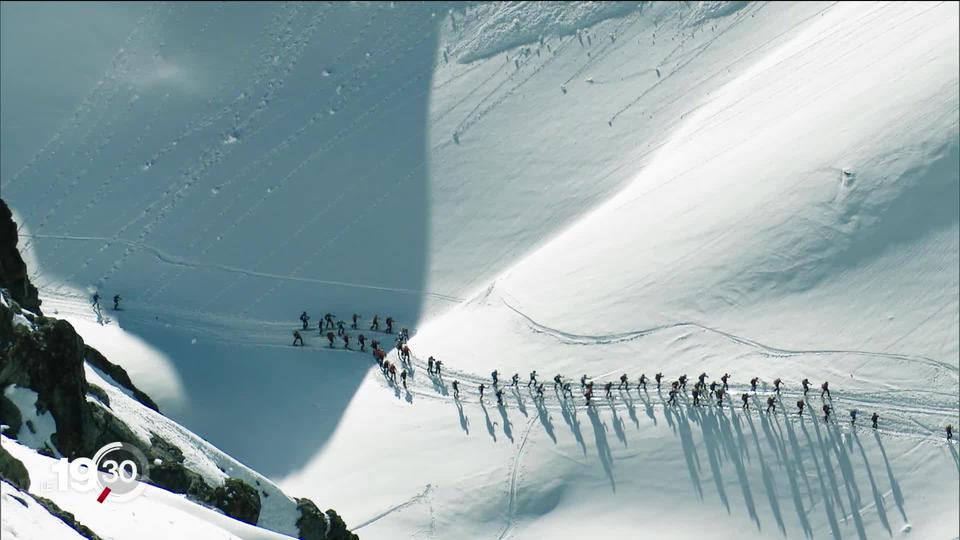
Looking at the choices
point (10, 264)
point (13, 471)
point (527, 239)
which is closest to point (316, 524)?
point (10, 264)

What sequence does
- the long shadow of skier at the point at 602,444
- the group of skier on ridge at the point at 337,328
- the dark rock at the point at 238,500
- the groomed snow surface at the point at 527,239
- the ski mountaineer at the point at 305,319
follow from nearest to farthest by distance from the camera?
the dark rock at the point at 238,500, the long shadow of skier at the point at 602,444, the groomed snow surface at the point at 527,239, the group of skier on ridge at the point at 337,328, the ski mountaineer at the point at 305,319

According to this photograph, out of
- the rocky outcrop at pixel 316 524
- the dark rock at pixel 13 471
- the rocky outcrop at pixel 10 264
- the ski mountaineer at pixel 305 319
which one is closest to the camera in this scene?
the dark rock at pixel 13 471

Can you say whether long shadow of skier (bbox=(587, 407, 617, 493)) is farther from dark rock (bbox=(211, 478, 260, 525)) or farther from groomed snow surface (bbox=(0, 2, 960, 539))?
dark rock (bbox=(211, 478, 260, 525))

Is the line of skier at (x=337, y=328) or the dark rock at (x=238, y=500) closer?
the dark rock at (x=238, y=500)

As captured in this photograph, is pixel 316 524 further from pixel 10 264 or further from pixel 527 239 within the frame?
pixel 527 239

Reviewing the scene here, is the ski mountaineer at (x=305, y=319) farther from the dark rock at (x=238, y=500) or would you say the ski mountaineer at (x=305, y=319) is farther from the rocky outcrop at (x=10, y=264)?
the dark rock at (x=238, y=500)

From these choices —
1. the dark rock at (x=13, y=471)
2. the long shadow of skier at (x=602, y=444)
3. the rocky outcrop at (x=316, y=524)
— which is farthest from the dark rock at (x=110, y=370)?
the long shadow of skier at (x=602, y=444)

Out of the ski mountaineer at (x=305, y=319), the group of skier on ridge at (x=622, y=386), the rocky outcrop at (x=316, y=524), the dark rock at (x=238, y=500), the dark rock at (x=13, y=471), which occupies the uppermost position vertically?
the ski mountaineer at (x=305, y=319)
